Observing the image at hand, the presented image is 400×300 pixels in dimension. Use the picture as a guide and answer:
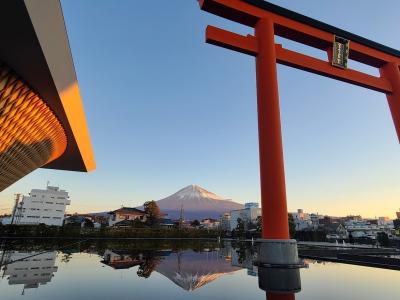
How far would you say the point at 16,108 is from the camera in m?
7.83

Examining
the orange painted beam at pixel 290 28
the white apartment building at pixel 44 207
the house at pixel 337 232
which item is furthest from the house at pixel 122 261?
the white apartment building at pixel 44 207

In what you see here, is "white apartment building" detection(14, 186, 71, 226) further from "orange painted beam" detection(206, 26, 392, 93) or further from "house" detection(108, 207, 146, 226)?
"orange painted beam" detection(206, 26, 392, 93)

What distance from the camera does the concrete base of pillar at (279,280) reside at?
5.49 metres

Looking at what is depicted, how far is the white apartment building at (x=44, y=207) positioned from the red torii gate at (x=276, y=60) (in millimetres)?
67177

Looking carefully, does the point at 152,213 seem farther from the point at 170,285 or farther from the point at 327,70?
the point at 170,285

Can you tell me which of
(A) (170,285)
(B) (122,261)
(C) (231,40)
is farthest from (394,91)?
(B) (122,261)

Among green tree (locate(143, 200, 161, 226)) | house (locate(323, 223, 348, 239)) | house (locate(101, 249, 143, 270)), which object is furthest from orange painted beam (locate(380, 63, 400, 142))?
green tree (locate(143, 200, 161, 226))

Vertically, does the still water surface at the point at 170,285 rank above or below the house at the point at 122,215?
below

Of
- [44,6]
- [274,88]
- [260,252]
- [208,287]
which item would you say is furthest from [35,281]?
[274,88]

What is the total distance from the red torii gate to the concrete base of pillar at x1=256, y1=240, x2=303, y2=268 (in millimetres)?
195

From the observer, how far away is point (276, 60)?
9375mm

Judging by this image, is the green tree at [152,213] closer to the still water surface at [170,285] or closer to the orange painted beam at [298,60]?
the still water surface at [170,285]

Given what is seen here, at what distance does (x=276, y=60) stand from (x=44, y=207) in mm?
71088

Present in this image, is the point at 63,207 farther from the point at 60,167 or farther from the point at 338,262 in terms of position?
the point at 338,262
